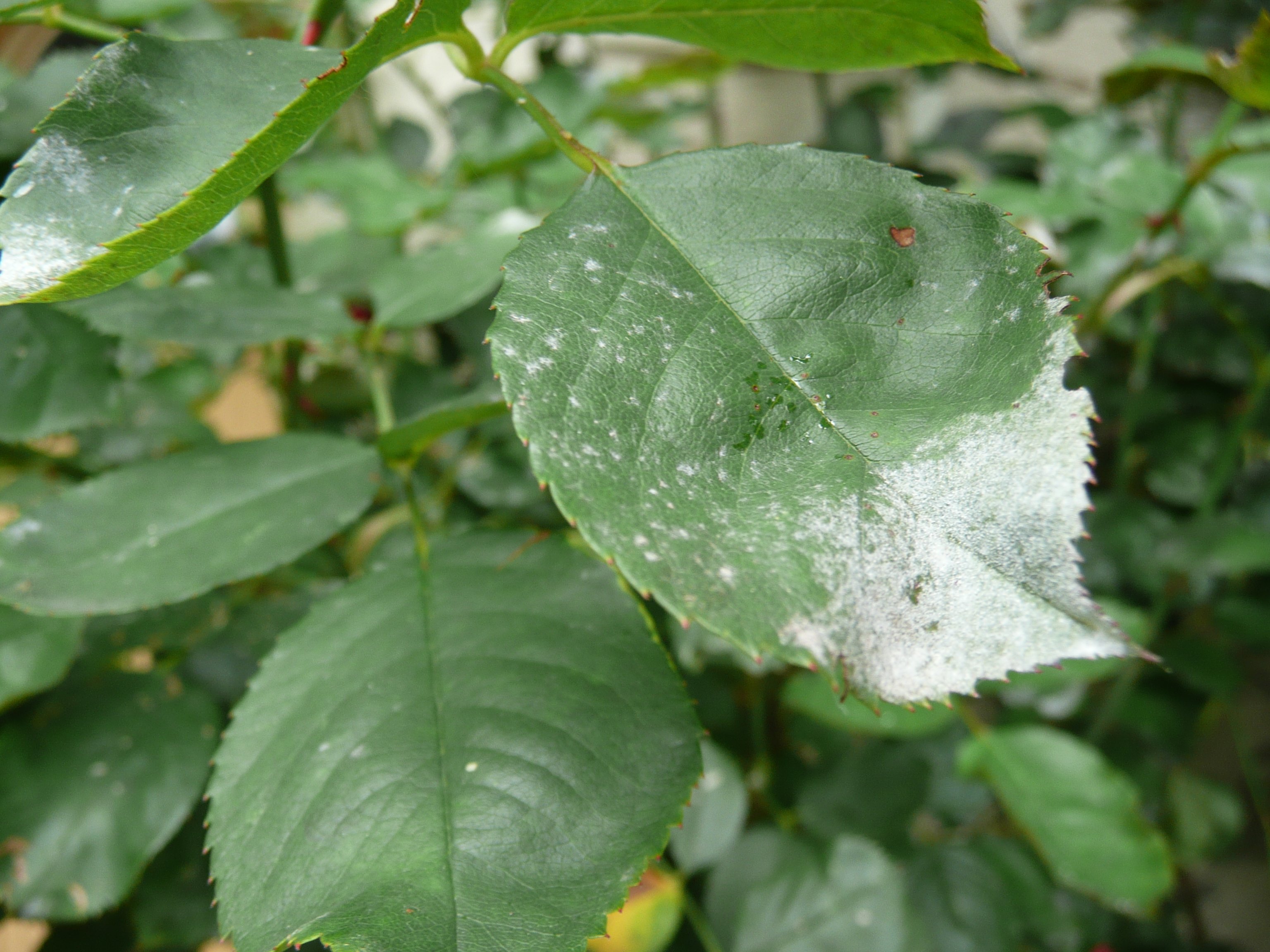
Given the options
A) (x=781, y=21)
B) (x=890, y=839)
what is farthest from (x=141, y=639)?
(x=890, y=839)

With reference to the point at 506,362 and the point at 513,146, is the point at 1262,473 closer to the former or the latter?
the point at 513,146

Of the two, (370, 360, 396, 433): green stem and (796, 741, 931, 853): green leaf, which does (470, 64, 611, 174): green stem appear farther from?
(796, 741, 931, 853): green leaf

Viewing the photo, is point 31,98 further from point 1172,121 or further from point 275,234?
point 1172,121

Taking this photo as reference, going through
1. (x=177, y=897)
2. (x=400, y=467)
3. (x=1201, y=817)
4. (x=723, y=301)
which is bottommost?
(x=1201, y=817)

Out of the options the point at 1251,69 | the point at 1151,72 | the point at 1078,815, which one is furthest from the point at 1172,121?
the point at 1078,815

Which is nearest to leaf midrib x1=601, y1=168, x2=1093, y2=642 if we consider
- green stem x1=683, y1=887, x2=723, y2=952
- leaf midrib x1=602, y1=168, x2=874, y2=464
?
leaf midrib x1=602, y1=168, x2=874, y2=464

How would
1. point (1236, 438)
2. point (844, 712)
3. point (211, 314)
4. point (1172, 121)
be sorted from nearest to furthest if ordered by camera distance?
point (211, 314) → point (844, 712) → point (1236, 438) → point (1172, 121)
